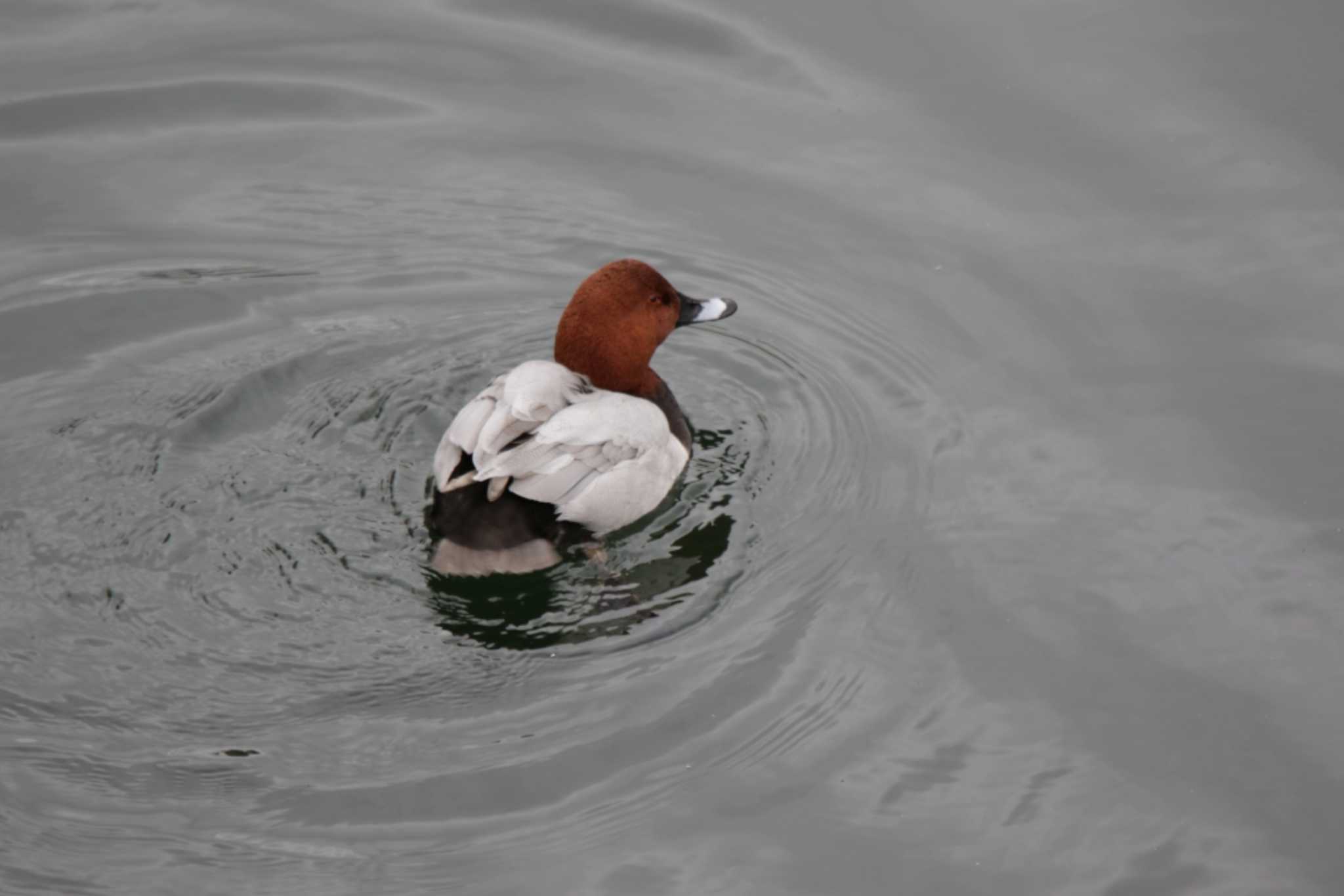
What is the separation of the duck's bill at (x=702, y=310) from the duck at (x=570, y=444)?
0.27 feet

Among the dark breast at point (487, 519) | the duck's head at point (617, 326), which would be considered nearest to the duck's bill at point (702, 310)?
the duck's head at point (617, 326)

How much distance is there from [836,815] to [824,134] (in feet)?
15.9

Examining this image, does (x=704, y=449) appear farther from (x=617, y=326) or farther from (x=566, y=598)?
(x=566, y=598)

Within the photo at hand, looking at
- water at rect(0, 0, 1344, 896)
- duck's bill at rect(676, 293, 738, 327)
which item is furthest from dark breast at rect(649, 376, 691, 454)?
duck's bill at rect(676, 293, 738, 327)

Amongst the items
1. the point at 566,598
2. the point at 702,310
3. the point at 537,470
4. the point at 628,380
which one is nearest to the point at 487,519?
the point at 537,470

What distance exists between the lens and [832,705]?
6.25 m

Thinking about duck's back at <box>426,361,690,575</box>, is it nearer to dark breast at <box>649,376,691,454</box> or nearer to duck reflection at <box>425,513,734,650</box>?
duck reflection at <box>425,513,734,650</box>

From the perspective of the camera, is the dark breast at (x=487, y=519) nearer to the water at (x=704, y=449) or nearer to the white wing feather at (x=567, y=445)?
the white wing feather at (x=567, y=445)

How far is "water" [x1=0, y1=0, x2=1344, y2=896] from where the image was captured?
18.9 feet

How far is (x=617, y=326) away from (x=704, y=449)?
676 millimetres

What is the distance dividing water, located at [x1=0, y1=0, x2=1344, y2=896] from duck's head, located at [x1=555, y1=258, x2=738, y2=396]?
0.50 meters

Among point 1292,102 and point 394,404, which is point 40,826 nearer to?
point 394,404

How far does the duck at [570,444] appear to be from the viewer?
6.81 metres

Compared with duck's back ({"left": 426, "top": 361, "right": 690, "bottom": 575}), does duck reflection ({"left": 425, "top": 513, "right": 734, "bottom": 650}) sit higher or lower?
lower
